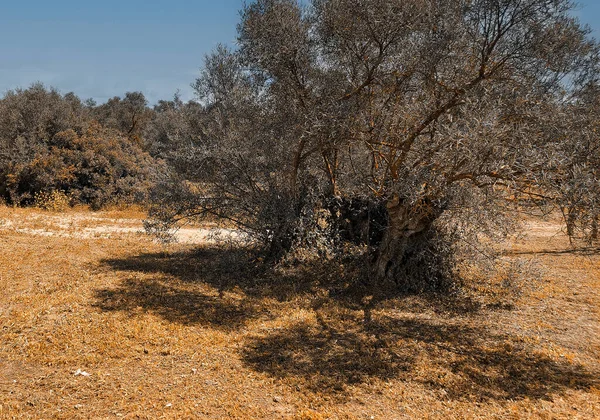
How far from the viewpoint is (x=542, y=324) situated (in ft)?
24.7

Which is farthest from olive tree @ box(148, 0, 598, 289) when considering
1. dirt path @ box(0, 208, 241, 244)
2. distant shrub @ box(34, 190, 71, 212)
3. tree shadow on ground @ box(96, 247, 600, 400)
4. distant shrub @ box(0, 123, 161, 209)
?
distant shrub @ box(34, 190, 71, 212)

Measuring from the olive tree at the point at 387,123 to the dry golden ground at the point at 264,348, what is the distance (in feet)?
4.48

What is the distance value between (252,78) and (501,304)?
6574 mm

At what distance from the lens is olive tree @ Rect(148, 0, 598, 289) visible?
649 centimetres

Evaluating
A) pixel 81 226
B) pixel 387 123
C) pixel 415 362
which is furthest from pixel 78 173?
pixel 415 362

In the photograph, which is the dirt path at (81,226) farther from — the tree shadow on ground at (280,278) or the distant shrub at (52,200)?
the tree shadow on ground at (280,278)

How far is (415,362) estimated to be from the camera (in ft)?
19.4

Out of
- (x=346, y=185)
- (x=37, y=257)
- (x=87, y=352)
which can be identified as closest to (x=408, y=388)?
(x=87, y=352)

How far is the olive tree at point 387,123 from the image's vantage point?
6.49 metres

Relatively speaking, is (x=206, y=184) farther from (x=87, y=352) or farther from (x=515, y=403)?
(x=515, y=403)

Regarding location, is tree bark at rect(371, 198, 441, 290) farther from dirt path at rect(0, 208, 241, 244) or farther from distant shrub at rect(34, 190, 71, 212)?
distant shrub at rect(34, 190, 71, 212)

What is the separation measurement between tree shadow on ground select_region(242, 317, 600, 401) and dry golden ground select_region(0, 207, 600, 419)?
28mm

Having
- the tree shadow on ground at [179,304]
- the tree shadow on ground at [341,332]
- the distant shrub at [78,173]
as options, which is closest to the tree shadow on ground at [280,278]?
the tree shadow on ground at [341,332]

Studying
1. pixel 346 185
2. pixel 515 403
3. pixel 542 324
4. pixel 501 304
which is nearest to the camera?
pixel 515 403
